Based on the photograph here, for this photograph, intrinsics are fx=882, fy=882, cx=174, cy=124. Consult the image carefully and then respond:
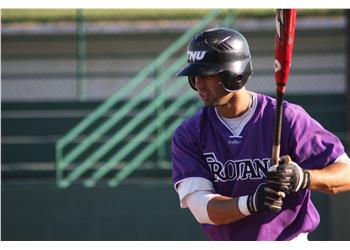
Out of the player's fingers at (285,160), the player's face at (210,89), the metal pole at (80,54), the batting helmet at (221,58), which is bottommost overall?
the metal pole at (80,54)

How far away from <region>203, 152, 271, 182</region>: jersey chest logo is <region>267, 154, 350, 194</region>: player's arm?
0.27 m

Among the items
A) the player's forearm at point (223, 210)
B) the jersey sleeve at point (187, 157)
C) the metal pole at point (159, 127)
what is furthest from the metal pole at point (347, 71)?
the player's forearm at point (223, 210)

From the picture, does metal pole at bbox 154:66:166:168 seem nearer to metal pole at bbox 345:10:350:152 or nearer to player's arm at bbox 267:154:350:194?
metal pole at bbox 345:10:350:152

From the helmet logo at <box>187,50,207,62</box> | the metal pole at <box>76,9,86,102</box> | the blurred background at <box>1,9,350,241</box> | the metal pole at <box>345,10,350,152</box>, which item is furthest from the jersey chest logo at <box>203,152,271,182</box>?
the metal pole at <box>76,9,86,102</box>

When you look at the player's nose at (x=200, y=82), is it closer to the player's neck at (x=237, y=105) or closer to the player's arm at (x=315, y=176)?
the player's neck at (x=237, y=105)

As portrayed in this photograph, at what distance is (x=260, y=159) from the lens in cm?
408

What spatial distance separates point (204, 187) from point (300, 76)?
6874mm

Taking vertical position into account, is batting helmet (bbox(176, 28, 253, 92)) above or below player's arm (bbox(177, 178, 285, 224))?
above

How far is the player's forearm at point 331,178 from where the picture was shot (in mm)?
3855

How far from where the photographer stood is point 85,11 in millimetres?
10984

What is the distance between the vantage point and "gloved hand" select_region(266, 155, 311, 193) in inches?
147

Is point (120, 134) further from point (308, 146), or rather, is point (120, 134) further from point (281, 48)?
point (281, 48)
